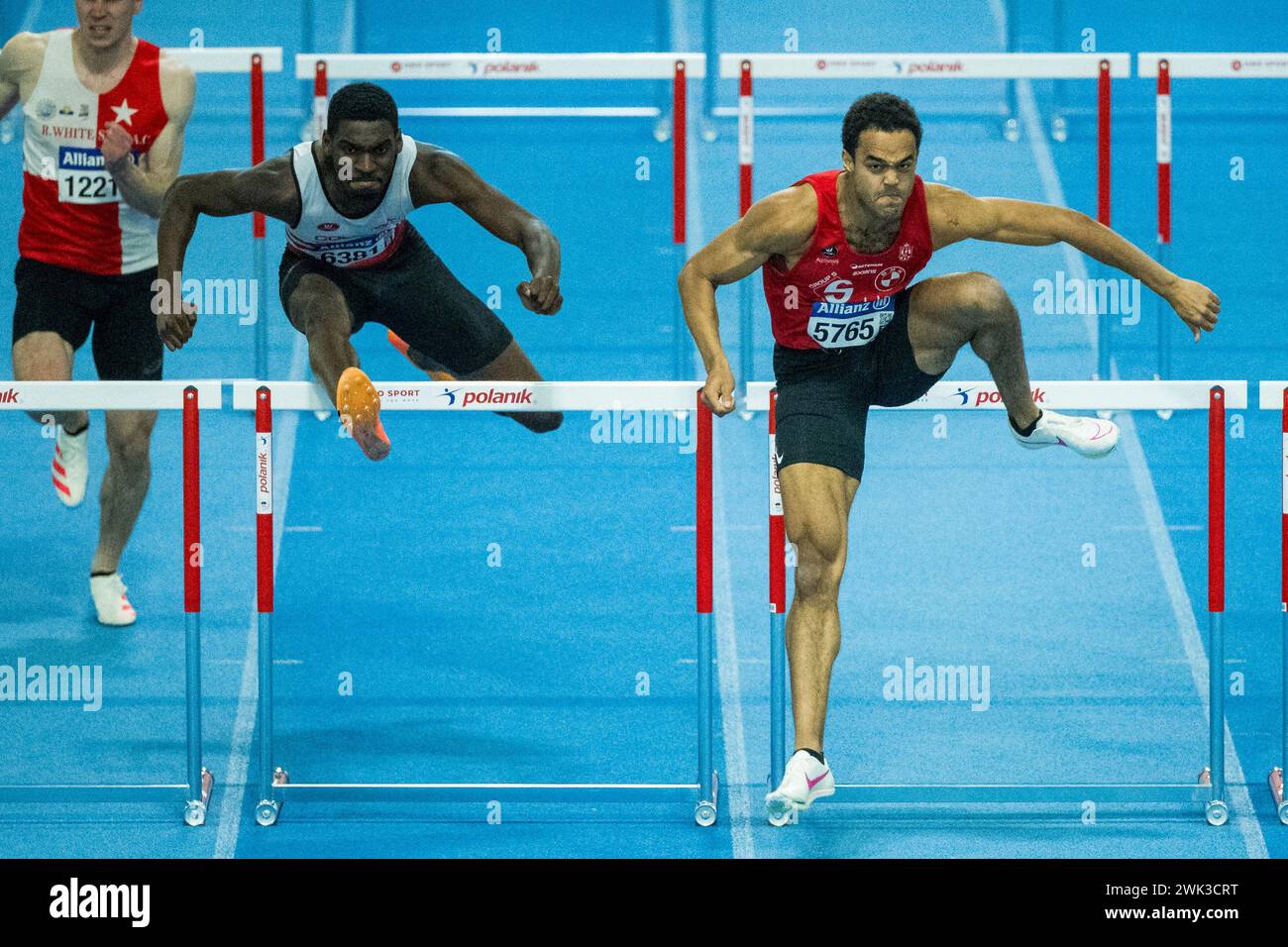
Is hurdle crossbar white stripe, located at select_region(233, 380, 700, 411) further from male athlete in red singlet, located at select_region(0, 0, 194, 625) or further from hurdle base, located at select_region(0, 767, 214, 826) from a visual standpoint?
male athlete in red singlet, located at select_region(0, 0, 194, 625)

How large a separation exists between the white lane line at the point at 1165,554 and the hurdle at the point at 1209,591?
5.5 inches

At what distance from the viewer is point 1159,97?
32.0 ft

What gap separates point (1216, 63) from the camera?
9.84 metres

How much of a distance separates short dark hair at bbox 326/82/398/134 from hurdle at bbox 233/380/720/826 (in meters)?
0.85

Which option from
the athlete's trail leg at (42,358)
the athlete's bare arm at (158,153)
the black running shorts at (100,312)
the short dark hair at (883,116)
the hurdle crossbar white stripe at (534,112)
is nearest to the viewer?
the short dark hair at (883,116)

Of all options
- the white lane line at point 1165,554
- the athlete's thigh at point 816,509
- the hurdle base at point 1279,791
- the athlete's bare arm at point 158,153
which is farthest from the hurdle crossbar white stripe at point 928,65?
the hurdle base at point 1279,791

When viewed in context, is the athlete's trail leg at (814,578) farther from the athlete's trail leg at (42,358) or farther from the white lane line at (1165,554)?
the athlete's trail leg at (42,358)

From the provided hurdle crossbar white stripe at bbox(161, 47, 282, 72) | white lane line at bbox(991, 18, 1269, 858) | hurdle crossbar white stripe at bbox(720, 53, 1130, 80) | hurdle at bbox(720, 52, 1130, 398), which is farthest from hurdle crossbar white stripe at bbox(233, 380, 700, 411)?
hurdle crossbar white stripe at bbox(161, 47, 282, 72)

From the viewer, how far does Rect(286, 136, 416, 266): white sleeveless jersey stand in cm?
739

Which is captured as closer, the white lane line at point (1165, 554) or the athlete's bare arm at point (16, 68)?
the white lane line at point (1165, 554)

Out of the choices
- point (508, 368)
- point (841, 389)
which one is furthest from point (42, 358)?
point (841, 389)

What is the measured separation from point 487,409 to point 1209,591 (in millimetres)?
2250

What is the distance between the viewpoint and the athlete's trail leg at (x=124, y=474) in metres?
8.44

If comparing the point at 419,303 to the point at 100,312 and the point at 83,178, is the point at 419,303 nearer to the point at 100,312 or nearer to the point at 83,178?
the point at 100,312
